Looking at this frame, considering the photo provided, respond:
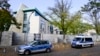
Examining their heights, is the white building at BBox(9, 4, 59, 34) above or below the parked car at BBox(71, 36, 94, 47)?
above

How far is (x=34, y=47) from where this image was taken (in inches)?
1036

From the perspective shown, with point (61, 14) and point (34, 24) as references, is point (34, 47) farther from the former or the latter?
point (34, 24)

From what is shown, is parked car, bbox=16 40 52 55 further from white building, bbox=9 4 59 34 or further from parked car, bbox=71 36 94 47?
white building, bbox=9 4 59 34

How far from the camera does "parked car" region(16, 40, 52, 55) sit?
82.9 feet

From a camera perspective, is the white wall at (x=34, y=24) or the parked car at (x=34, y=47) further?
the white wall at (x=34, y=24)

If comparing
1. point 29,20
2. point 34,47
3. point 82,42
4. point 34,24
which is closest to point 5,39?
point 34,47

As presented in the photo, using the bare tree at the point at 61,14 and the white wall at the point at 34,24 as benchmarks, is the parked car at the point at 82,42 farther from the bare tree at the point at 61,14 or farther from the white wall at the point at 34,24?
the white wall at the point at 34,24

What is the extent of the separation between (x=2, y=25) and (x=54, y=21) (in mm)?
14148

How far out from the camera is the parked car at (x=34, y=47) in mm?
25269

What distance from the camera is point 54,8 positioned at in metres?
40.0

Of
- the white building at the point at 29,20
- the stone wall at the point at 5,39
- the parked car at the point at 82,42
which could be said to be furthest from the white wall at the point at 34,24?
the parked car at the point at 82,42

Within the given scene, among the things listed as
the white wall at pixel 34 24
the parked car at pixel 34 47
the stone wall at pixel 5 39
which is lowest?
the parked car at pixel 34 47

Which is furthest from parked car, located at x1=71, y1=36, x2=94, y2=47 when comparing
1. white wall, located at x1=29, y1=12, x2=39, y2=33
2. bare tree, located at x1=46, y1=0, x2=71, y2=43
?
white wall, located at x1=29, y1=12, x2=39, y2=33

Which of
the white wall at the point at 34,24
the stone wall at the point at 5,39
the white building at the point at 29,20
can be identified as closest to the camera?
the stone wall at the point at 5,39
